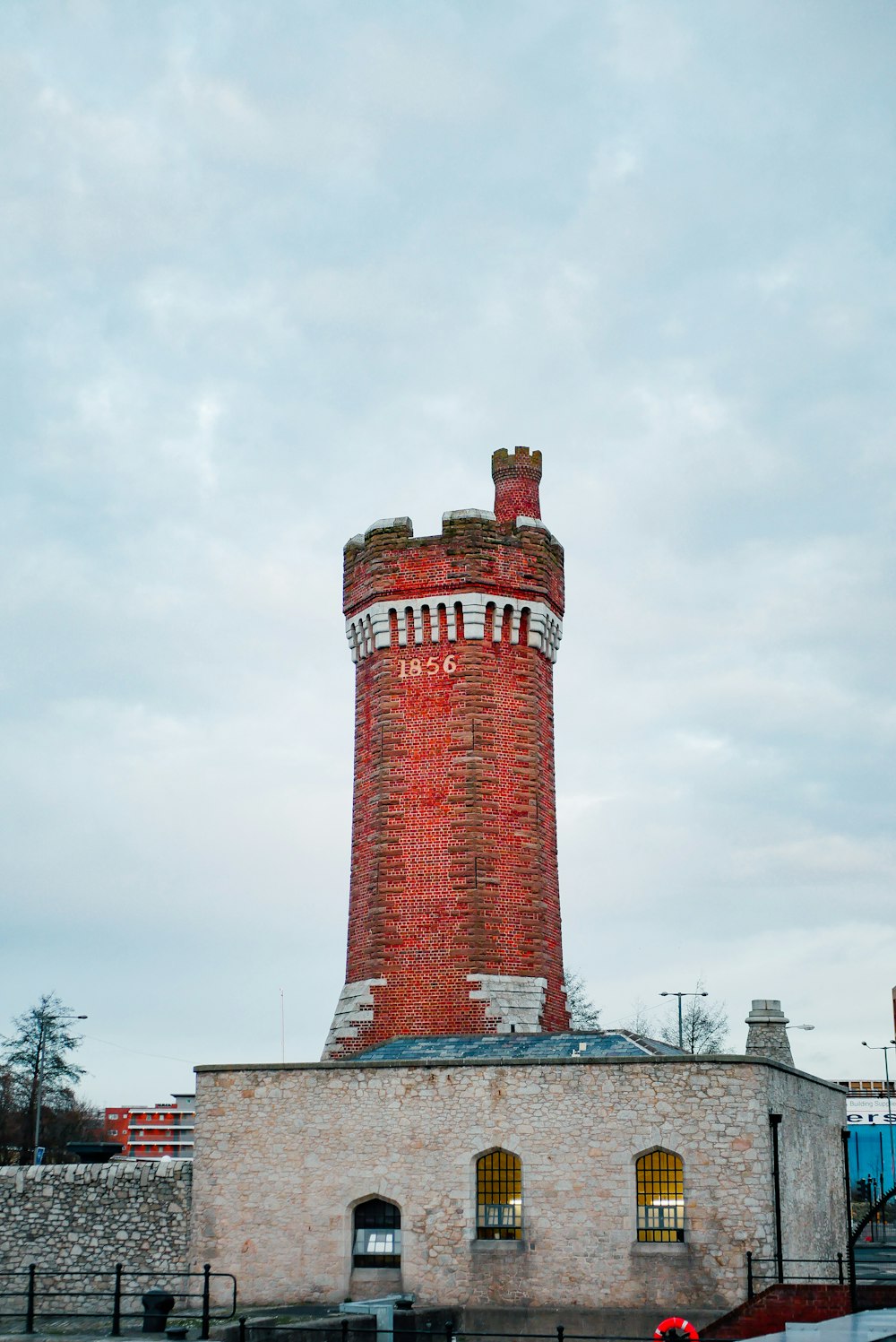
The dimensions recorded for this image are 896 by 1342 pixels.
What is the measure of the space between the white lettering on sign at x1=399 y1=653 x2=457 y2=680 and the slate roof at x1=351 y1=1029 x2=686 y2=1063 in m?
8.00

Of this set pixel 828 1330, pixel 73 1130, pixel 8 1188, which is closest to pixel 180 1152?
pixel 73 1130

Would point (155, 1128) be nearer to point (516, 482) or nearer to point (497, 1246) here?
point (516, 482)

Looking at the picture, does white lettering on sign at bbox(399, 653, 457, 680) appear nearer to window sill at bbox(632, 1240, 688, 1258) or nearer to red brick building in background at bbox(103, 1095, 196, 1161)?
window sill at bbox(632, 1240, 688, 1258)

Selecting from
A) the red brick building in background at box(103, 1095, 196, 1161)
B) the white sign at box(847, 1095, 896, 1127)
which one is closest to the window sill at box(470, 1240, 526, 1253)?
the white sign at box(847, 1095, 896, 1127)

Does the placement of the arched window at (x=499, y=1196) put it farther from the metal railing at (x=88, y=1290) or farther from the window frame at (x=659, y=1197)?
the metal railing at (x=88, y=1290)

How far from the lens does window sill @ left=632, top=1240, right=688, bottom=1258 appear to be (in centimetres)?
2350

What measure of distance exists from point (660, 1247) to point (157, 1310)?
26.8ft

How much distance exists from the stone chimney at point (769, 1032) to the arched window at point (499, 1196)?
264 inches

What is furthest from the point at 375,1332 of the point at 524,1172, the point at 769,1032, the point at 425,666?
the point at 425,666

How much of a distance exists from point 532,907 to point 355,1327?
10476mm

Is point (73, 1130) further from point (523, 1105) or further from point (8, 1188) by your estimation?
point (523, 1105)

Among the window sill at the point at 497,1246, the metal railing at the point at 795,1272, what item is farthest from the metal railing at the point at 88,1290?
the metal railing at the point at 795,1272

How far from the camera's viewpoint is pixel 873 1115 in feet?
236

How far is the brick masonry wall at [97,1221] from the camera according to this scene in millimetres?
26094
